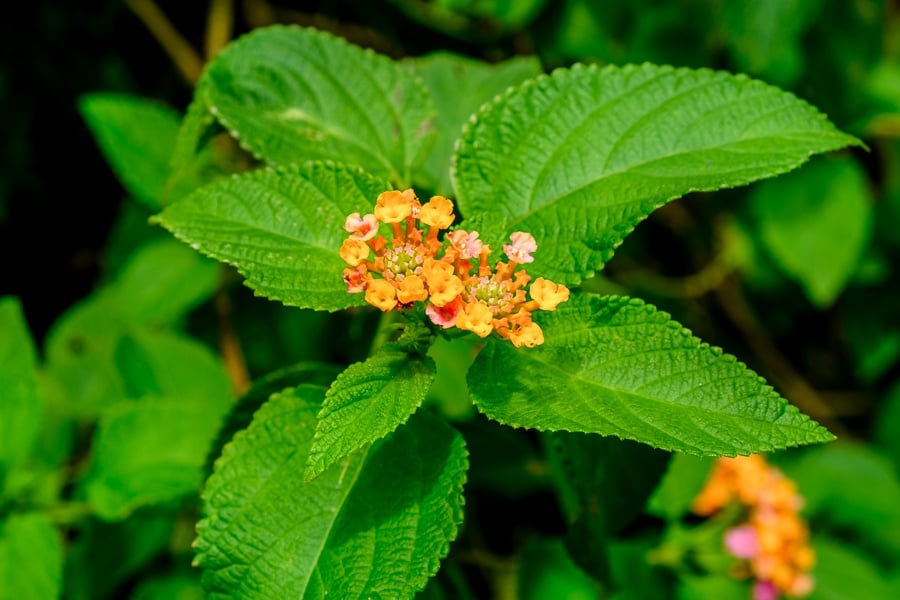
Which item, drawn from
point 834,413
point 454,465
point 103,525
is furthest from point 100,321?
point 834,413

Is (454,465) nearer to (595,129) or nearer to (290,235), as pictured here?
(290,235)

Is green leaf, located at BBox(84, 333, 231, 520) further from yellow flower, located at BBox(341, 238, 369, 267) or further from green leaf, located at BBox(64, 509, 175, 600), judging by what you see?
yellow flower, located at BBox(341, 238, 369, 267)

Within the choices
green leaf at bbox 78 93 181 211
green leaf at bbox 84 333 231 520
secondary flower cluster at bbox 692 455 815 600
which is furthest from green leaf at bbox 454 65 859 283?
secondary flower cluster at bbox 692 455 815 600

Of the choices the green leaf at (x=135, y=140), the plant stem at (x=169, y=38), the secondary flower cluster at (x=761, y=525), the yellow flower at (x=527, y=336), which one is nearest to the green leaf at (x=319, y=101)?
the yellow flower at (x=527, y=336)

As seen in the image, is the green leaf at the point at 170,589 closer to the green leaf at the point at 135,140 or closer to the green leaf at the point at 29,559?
the green leaf at the point at 29,559

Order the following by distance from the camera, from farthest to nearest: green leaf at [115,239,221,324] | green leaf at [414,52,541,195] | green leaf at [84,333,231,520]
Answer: green leaf at [115,239,221,324] → green leaf at [84,333,231,520] → green leaf at [414,52,541,195]
